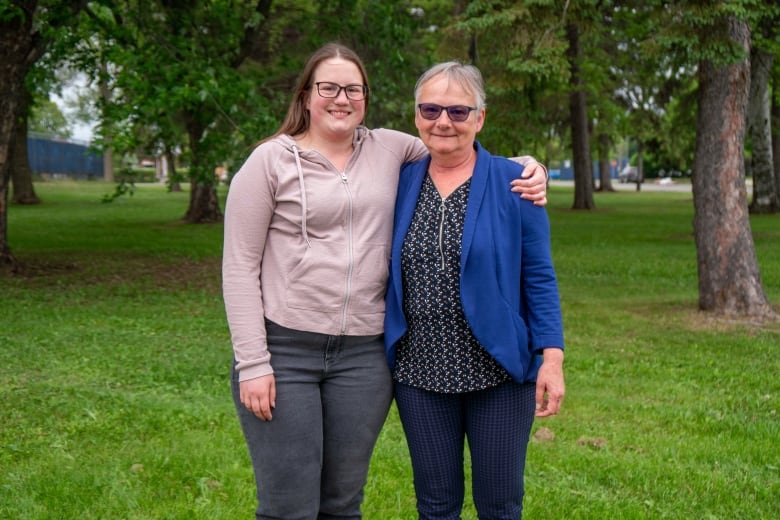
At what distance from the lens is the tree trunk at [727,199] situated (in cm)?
978

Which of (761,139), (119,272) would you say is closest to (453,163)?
(119,272)

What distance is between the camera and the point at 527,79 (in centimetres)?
1134

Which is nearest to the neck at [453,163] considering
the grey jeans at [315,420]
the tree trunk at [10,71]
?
the grey jeans at [315,420]

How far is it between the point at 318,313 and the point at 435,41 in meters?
19.7

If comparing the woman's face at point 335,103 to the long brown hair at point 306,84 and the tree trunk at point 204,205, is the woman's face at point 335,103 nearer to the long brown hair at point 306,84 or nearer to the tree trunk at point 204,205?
the long brown hair at point 306,84

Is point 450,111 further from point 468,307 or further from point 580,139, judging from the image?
point 580,139

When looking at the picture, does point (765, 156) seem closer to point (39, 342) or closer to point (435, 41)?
point (435, 41)

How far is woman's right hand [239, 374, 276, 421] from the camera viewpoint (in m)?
2.89

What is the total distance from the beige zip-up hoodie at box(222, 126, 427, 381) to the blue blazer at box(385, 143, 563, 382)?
0.11 m

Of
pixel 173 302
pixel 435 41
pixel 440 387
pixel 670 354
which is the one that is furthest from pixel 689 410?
pixel 435 41

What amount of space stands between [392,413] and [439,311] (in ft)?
11.0

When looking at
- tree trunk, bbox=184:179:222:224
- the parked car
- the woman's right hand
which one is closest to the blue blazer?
the woman's right hand

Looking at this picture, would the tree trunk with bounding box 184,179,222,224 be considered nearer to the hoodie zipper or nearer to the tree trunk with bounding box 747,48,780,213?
the tree trunk with bounding box 747,48,780,213

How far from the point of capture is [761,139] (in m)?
25.0
